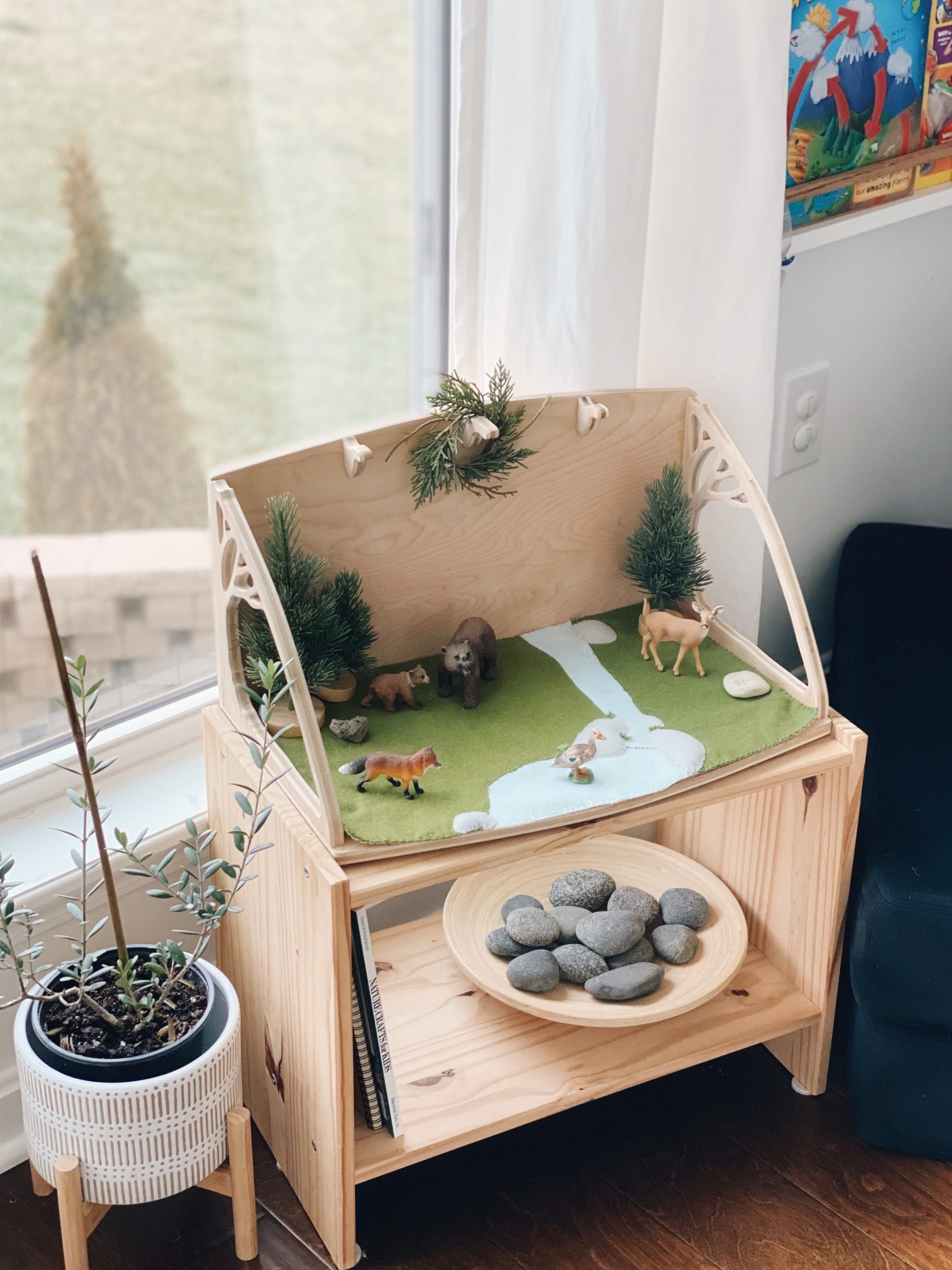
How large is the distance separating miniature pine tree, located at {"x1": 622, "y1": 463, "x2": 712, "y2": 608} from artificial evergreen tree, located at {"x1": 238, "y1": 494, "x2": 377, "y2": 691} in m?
0.30

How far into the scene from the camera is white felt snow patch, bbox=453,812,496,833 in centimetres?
101

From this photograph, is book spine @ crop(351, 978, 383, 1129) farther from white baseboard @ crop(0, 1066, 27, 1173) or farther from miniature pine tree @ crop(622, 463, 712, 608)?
miniature pine tree @ crop(622, 463, 712, 608)

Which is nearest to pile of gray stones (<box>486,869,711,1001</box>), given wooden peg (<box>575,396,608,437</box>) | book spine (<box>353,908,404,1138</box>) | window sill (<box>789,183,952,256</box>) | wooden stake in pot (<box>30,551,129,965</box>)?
book spine (<box>353,908,404,1138</box>)

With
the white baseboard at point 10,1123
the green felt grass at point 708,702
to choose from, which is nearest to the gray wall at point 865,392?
the green felt grass at point 708,702

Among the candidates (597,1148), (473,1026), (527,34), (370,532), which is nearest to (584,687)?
(370,532)

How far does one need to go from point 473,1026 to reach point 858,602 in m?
0.68

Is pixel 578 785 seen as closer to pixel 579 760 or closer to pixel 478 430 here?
pixel 579 760

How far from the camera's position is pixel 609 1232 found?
3.95 feet

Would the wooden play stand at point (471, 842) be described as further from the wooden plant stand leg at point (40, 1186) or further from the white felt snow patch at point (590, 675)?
the wooden plant stand leg at point (40, 1186)

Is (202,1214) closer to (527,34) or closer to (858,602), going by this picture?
(858,602)

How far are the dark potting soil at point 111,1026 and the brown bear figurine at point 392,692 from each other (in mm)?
293

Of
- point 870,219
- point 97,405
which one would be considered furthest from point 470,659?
point 870,219

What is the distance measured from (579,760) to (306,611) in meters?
0.26

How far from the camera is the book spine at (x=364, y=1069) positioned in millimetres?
1091
